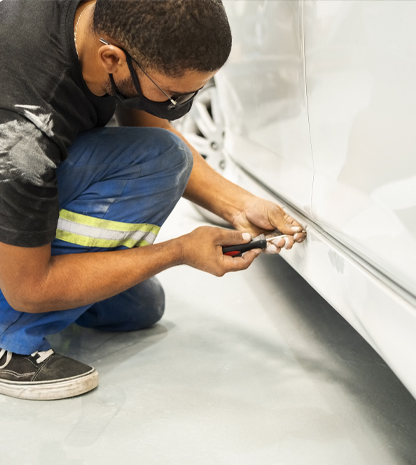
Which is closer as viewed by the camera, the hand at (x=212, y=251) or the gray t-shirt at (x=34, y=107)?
the gray t-shirt at (x=34, y=107)

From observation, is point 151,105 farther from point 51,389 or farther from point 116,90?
point 51,389

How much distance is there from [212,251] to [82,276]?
33 cm

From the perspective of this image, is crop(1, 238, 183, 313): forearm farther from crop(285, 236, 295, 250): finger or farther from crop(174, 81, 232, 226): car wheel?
crop(174, 81, 232, 226): car wheel

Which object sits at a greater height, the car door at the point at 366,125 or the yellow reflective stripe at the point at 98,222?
the car door at the point at 366,125

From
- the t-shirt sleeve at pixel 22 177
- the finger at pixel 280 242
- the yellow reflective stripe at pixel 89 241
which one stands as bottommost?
the yellow reflective stripe at pixel 89 241

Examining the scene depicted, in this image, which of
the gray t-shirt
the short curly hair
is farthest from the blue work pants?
the short curly hair

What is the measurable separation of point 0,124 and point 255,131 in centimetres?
93

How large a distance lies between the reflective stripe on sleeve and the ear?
0.40m

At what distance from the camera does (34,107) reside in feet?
3.69

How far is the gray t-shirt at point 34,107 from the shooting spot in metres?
1.11

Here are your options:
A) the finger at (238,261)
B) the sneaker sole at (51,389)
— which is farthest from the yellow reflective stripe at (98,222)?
the sneaker sole at (51,389)

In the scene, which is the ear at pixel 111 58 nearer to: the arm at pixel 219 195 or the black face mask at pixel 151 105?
the black face mask at pixel 151 105

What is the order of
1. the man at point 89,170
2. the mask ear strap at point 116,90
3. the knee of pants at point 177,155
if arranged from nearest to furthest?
the man at point 89,170
the mask ear strap at point 116,90
the knee of pants at point 177,155

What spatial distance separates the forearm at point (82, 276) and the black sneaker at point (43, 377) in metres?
0.18
